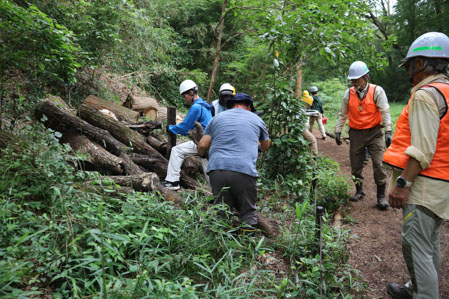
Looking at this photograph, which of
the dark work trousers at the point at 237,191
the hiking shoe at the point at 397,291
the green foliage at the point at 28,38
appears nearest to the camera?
the hiking shoe at the point at 397,291

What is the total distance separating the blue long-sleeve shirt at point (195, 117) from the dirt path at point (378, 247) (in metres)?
2.88

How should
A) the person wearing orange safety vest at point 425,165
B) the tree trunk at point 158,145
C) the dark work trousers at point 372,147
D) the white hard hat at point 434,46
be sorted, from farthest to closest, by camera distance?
the tree trunk at point 158,145
the dark work trousers at point 372,147
the white hard hat at point 434,46
the person wearing orange safety vest at point 425,165

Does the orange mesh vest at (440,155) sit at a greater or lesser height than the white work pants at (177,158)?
greater

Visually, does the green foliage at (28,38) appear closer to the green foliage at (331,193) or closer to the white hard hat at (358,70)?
the white hard hat at (358,70)

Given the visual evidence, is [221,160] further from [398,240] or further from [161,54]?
[161,54]

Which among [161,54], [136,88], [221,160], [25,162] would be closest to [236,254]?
[221,160]

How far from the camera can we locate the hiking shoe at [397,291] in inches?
115

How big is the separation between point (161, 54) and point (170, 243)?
12.1 m

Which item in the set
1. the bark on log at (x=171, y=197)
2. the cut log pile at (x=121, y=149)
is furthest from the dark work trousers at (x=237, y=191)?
the bark on log at (x=171, y=197)

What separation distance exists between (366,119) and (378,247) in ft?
6.87

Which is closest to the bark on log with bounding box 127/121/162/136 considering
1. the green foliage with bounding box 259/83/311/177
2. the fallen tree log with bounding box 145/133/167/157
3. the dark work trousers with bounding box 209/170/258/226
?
the fallen tree log with bounding box 145/133/167/157

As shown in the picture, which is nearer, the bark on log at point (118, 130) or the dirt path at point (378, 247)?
the dirt path at point (378, 247)

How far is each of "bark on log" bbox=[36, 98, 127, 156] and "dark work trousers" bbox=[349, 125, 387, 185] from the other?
409cm

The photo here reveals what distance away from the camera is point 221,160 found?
3.35 metres
